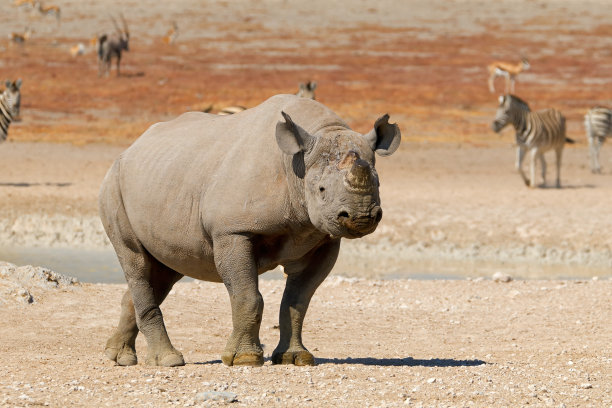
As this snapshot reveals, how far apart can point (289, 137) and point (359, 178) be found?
586 mm

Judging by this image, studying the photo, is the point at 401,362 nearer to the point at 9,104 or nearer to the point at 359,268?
the point at 359,268

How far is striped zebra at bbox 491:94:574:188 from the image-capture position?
2209cm

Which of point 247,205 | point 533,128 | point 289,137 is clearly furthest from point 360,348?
point 533,128

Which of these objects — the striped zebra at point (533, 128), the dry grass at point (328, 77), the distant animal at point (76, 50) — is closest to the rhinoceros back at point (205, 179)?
the striped zebra at point (533, 128)

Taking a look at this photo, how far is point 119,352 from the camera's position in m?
7.93

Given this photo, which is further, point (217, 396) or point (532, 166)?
point (532, 166)

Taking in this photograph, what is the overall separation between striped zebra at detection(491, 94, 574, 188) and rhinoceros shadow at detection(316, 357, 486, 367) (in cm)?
1378

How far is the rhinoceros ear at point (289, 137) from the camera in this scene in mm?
6316

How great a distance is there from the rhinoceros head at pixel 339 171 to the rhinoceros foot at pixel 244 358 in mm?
1072

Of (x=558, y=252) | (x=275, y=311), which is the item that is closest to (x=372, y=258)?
(x=558, y=252)

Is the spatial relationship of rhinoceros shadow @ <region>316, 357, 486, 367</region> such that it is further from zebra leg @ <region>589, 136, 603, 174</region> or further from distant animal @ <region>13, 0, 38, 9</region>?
distant animal @ <region>13, 0, 38, 9</region>

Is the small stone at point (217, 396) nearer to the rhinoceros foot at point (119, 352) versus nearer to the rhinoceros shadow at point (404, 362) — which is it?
the rhinoceros shadow at point (404, 362)

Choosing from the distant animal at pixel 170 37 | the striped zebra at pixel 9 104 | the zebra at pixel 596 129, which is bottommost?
the distant animal at pixel 170 37

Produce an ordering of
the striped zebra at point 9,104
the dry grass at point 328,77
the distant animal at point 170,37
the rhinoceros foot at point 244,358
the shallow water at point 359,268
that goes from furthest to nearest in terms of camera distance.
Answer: the distant animal at point 170,37, the dry grass at point 328,77, the striped zebra at point 9,104, the shallow water at point 359,268, the rhinoceros foot at point 244,358
